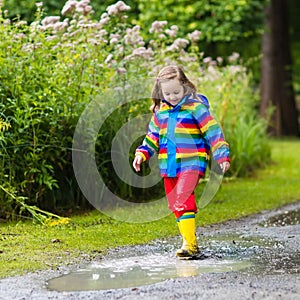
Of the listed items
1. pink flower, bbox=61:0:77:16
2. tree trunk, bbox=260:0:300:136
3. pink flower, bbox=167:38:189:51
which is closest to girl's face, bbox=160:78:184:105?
pink flower, bbox=61:0:77:16

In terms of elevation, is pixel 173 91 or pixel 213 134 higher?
pixel 173 91

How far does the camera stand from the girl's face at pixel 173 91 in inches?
246

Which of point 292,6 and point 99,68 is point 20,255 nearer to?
point 99,68

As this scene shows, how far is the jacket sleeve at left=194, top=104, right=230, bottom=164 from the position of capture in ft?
20.1

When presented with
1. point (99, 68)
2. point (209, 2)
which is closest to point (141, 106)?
point (99, 68)

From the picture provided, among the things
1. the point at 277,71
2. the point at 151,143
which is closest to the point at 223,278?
the point at 151,143

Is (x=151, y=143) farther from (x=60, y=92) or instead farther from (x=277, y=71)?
(x=277, y=71)

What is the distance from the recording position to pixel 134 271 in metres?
5.52

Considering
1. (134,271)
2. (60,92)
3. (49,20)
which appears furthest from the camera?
(49,20)

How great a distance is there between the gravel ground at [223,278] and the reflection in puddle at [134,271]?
0.10m

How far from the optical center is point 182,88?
20.6 ft

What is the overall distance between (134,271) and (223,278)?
70cm

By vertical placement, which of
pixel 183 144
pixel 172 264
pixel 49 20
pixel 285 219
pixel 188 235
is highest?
pixel 49 20

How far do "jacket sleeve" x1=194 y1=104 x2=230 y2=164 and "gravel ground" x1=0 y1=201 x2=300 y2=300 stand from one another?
810mm
